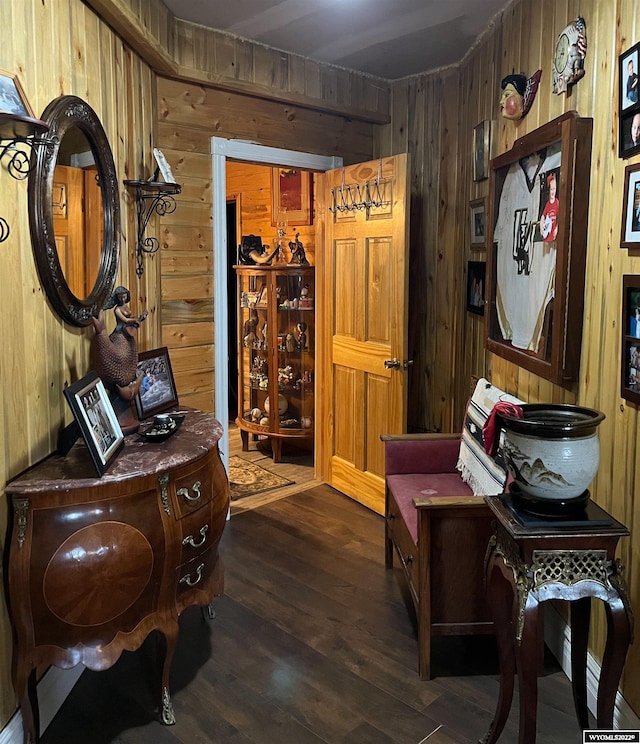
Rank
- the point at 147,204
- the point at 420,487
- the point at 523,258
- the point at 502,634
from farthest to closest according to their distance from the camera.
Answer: the point at 147,204 < the point at 420,487 < the point at 523,258 < the point at 502,634

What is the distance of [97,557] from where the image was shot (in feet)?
6.20

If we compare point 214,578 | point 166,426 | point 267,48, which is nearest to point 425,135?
point 267,48

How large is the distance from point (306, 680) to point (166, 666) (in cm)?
52

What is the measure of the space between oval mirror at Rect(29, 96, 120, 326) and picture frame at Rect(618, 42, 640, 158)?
1.65 m

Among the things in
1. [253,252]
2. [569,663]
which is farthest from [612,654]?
[253,252]

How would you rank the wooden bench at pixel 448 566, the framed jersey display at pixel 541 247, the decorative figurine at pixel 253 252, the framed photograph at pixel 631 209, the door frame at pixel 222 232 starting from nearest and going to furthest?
the framed photograph at pixel 631 209 < the framed jersey display at pixel 541 247 < the wooden bench at pixel 448 566 < the door frame at pixel 222 232 < the decorative figurine at pixel 253 252

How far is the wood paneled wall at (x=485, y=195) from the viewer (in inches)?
77.4

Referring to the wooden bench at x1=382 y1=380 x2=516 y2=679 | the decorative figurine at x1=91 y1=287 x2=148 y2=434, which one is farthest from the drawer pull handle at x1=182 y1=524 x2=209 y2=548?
the wooden bench at x1=382 y1=380 x2=516 y2=679

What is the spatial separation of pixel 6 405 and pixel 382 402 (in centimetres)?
232

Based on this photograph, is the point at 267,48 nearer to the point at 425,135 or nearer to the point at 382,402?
the point at 425,135

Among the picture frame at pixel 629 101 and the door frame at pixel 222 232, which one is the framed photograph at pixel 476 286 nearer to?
the door frame at pixel 222 232

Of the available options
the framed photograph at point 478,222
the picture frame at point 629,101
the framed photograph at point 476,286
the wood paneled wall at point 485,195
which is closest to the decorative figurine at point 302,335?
the wood paneled wall at point 485,195

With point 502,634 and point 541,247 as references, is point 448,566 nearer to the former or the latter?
point 502,634

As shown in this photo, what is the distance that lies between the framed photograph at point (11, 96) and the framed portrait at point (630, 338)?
169 cm
